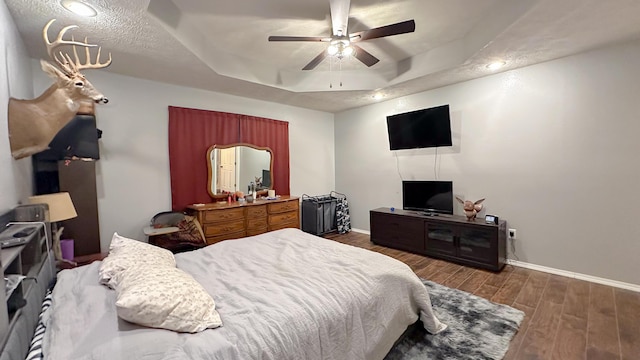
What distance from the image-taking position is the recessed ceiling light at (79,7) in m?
1.88

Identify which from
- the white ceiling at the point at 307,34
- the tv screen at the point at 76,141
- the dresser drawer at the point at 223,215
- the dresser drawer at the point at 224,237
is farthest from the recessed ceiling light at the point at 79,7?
the dresser drawer at the point at 224,237

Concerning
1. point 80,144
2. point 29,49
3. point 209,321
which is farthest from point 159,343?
point 29,49

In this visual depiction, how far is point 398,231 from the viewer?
4.20 m

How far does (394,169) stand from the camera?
4.74m

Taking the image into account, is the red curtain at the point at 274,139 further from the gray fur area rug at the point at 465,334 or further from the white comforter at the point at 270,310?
the gray fur area rug at the point at 465,334

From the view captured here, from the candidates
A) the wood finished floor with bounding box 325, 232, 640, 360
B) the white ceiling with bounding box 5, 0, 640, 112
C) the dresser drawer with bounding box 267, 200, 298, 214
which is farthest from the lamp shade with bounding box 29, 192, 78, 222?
the wood finished floor with bounding box 325, 232, 640, 360

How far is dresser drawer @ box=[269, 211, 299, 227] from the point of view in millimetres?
4227

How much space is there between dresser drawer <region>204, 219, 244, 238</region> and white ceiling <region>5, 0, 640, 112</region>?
197 centimetres

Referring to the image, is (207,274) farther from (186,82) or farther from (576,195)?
(576,195)

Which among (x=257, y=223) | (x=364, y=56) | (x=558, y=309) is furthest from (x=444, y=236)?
(x=257, y=223)

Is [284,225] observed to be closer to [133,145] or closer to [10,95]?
[133,145]

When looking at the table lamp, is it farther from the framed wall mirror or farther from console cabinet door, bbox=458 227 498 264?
console cabinet door, bbox=458 227 498 264

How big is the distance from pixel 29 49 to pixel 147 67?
3.24ft

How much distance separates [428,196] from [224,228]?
3.07m
